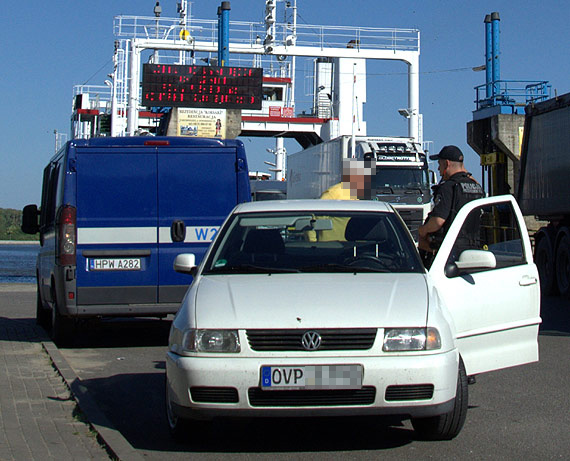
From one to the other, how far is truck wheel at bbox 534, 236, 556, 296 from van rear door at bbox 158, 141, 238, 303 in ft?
31.7

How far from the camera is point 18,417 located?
6.49m

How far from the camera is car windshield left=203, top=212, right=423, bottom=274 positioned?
616cm

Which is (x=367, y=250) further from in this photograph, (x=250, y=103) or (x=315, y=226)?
(x=250, y=103)

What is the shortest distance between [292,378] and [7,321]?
10.1 m

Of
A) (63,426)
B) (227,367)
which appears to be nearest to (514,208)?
(227,367)

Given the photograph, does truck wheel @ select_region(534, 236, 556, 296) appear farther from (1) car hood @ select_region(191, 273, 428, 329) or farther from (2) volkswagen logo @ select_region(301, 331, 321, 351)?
(2) volkswagen logo @ select_region(301, 331, 321, 351)

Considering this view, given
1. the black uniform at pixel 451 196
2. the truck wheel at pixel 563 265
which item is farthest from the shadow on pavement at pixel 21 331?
the truck wheel at pixel 563 265

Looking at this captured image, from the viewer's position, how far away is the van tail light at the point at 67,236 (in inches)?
386

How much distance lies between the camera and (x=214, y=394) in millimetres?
5141

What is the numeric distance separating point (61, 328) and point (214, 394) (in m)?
5.83

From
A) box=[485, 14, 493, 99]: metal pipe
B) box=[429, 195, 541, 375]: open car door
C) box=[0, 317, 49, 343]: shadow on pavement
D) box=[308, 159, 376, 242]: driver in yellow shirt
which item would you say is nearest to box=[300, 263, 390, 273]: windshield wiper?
box=[429, 195, 541, 375]: open car door

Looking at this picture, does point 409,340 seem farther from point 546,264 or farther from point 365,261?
point 546,264

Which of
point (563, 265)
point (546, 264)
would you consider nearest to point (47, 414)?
point (563, 265)

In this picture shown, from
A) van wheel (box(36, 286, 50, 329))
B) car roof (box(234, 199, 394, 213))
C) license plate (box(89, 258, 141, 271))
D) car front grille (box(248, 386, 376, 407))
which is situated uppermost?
car roof (box(234, 199, 394, 213))
